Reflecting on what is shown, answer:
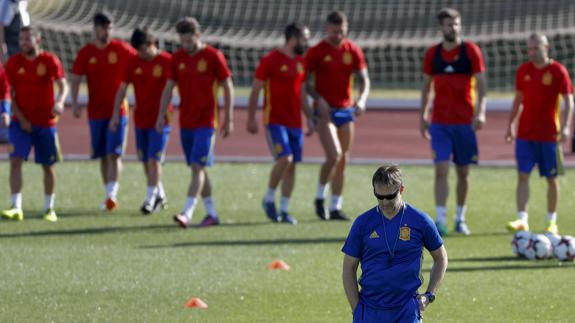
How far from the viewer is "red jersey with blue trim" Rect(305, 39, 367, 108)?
1650cm

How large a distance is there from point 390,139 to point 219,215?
9.39m

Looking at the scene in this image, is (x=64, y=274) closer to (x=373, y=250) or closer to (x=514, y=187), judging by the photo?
(x=373, y=250)

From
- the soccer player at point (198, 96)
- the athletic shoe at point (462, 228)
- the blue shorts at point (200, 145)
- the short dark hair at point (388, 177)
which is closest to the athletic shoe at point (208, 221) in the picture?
the soccer player at point (198, 96)

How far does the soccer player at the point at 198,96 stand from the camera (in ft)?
52.2

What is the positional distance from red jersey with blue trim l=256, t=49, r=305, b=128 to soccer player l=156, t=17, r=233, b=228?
23.7 inches

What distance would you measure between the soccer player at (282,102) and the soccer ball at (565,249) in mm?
3677

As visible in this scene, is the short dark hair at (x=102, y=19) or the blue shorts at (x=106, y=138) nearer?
the short dark hair at (x=102, y=19)

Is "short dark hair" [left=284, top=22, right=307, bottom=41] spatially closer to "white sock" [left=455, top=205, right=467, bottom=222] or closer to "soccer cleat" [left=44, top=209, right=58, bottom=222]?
"white sock" [left=455, top=205, right=467, bottom=222]

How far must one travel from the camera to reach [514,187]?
1955 centimetres

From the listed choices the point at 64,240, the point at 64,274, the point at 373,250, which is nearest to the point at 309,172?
the point at 64,240

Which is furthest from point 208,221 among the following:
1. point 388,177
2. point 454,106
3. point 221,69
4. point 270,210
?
point 388,177

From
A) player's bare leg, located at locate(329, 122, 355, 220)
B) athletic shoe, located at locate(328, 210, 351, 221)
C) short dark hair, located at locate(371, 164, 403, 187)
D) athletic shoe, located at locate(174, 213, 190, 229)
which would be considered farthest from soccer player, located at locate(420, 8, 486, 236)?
short dark hair, located at locate(371, 164, 403, 187)

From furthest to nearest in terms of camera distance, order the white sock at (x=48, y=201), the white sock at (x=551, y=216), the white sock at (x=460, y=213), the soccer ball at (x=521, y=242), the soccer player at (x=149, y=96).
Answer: the soccer player at (x=149, y=96), the white sock at (x=48, y=201), the white sock at (x=460, y=213), the white sock at (x=551, y=216), the soccer ball at (x=521, y=242)

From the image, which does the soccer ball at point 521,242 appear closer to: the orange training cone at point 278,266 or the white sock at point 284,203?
the orange training cone at point 278,266
